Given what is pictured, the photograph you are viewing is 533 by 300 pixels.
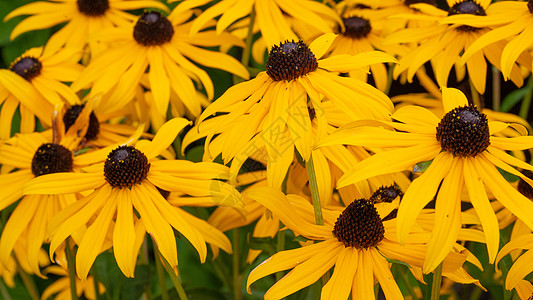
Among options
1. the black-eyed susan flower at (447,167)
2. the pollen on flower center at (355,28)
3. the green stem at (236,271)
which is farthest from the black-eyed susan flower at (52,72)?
the black-eyed susan flower at (447,167)

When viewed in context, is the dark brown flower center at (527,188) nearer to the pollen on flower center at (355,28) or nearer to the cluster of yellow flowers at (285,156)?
the cluster of yellow flowers at (285,156)

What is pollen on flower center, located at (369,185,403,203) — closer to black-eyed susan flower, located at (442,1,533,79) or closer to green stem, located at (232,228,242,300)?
black-eyed susan flower, located at (442,1,533,79)

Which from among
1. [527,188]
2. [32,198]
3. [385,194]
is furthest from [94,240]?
[527,188]

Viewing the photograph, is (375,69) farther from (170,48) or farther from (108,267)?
(108,267)

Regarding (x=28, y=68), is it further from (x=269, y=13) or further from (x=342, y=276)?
(x=342, y=276)

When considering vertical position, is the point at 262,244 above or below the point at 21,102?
below

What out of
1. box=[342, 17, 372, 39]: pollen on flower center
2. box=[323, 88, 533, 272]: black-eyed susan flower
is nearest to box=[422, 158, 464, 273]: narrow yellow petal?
box=[323, 88, 533, 272]: black-eyed susan flower
